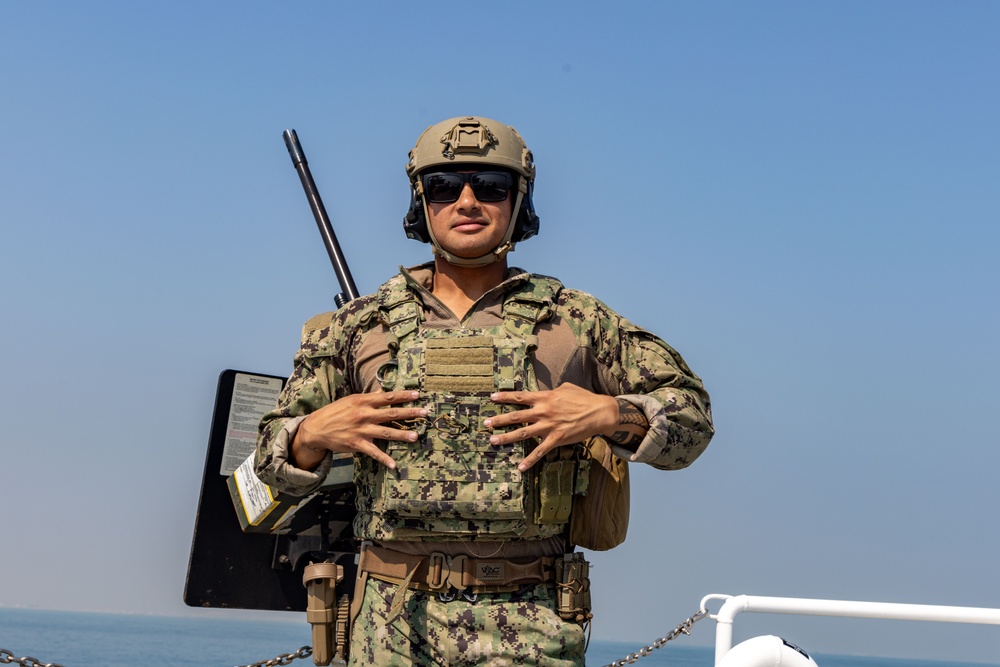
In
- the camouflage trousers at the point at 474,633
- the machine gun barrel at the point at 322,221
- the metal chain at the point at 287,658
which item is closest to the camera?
the camouflage trousers at the point at 474,633

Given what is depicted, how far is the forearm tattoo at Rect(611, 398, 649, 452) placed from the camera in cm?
442

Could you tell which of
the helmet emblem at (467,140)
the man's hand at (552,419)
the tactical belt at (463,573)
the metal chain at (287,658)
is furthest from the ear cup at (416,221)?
the metal chain at (287,658)

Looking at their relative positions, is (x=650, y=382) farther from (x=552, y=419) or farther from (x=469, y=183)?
(x=469, y=183)

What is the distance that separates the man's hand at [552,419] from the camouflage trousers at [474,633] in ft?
1.70

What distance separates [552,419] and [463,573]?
0.63 m

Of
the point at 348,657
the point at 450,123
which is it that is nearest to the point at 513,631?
the point at 348,657

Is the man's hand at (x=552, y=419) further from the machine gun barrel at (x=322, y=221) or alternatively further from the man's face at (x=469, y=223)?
the machine gun barrel at (x=322, y=221)

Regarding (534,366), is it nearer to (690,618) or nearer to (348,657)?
(348,657)

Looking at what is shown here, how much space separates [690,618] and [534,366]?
1.87 m

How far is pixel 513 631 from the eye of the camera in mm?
4355

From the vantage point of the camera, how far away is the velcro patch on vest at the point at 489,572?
4.38 metres

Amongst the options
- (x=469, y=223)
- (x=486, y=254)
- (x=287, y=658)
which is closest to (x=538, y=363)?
(x=486, y=254)

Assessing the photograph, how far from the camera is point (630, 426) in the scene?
4438mm

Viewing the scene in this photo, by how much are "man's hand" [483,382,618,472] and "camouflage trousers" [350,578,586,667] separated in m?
0.52
